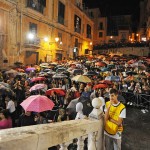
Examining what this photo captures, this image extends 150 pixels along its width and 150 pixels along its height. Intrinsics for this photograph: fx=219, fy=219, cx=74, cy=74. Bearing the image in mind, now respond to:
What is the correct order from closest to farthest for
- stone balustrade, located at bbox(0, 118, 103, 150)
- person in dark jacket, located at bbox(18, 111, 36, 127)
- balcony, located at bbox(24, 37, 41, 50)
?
stone balustrade, located at bbox(0, 118, 103, 150) < person in dark jacket, located at bbox(18, 111, 36, 127) < balcony, located at bbox(24, 37, 41, 50)

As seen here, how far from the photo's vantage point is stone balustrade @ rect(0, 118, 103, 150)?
2.63 meters

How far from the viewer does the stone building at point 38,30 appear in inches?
741

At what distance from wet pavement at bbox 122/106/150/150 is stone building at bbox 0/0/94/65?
12458 mm

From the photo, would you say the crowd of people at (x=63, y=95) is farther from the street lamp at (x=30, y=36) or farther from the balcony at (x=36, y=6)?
the balcony at (x=36, y=6)

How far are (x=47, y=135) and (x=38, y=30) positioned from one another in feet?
71.5

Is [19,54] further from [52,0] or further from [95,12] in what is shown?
[95,12]

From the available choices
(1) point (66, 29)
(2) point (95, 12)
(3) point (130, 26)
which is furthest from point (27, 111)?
(3) point (130, 26)

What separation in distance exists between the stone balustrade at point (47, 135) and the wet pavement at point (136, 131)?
3324mm

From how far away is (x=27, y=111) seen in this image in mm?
5887

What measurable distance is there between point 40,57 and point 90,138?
68.5ft

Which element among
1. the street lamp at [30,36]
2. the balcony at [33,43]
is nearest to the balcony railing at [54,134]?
the balcony at [33,43]

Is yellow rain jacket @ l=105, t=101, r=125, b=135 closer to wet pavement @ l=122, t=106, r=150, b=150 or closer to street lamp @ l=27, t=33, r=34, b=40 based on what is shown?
wet pavement @ l=122, t=106, r=150, b=150

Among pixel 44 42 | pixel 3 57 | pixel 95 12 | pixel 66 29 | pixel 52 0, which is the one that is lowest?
pixel 3 57

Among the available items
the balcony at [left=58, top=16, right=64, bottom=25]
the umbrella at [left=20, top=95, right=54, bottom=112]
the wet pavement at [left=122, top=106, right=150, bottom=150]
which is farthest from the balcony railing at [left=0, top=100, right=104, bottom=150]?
the balcony at [left=58, top=16, right=64, bottom=25]
